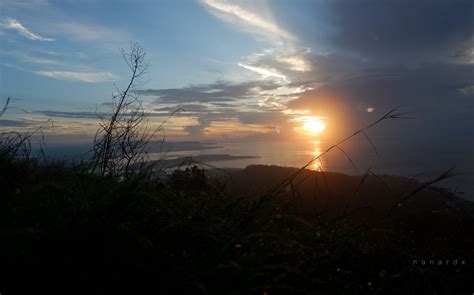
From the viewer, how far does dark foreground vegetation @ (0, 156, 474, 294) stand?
2.68 m

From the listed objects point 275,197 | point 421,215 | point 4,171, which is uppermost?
point 4,171

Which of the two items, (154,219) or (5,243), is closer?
(5,243)

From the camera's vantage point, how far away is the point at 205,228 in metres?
3.28

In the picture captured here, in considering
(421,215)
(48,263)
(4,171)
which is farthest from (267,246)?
(421,215)

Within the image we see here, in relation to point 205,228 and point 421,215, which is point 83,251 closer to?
point 205,228

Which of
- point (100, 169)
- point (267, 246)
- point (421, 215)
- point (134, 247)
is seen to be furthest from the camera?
point (421, 215)

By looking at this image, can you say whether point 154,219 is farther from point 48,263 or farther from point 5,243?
point 5,243

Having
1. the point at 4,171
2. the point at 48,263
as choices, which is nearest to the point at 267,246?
the point at 48,263

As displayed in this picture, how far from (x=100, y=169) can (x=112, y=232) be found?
188 centimetres

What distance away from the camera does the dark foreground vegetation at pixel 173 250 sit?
2.68m

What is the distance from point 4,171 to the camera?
413 cm

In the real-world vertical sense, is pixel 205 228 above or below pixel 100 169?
below

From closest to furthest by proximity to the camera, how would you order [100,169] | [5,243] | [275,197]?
[5,243]
[275,197]
[100,169]

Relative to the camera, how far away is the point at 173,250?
3145 millimetres
